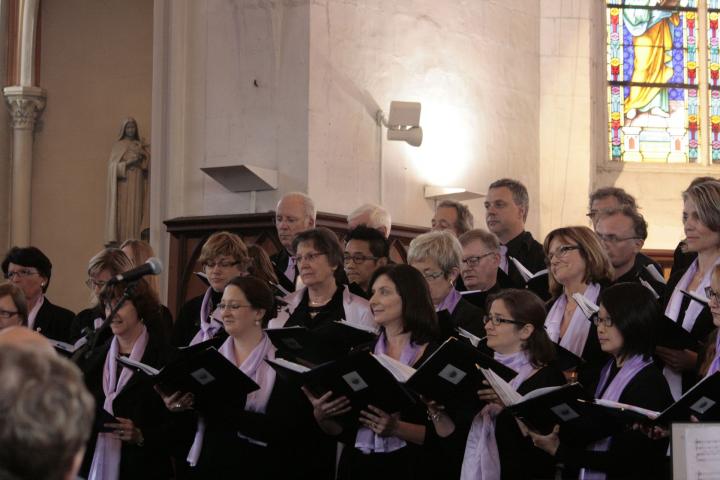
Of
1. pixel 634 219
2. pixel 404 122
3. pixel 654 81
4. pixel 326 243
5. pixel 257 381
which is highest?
pixel 654 81

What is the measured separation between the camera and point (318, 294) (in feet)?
17.3

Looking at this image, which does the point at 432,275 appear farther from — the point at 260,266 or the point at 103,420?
the point at 103,420

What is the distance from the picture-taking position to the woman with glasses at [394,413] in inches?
173

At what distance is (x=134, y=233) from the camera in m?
12.0

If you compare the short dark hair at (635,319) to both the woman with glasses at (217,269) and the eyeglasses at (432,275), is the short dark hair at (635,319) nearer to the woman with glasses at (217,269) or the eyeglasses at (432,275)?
the eyeglasses at (432,275)

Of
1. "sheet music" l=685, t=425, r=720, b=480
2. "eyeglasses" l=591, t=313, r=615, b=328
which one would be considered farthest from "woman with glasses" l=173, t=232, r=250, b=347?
"sheet music" l=685, t=425, r=720, b=480

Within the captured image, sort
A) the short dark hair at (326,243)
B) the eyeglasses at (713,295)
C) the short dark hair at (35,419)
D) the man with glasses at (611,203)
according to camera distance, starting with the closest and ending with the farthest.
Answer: the short dark hair at (35,419) < the eyeglasses at (713,295) < the short dark hair at (326,243) < the man with glasses at (611,203)

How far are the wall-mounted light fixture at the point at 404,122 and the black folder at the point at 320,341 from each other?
5.37 m

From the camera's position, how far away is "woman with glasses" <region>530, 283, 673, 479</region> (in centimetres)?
404

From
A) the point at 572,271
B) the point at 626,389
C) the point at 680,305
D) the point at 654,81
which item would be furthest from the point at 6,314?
the point at 654,81

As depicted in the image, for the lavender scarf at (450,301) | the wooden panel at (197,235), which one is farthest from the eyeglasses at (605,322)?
the wooden panel at (197,235)

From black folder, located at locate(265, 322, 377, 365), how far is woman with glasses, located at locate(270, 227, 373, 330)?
47cm

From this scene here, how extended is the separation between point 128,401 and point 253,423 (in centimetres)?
72

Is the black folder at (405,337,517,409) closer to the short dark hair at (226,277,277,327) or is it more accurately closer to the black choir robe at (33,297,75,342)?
the short dark hair at (226,277,277,327)
